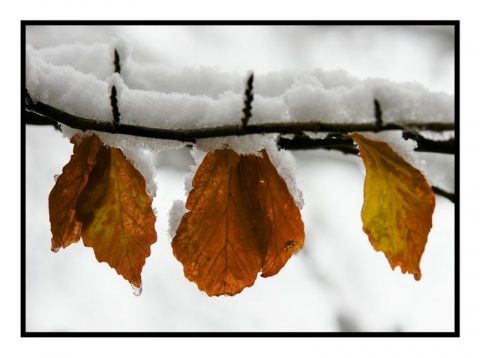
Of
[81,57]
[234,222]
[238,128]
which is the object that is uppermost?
[81,57]

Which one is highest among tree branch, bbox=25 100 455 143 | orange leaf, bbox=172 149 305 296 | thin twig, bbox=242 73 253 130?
thin twig, bbox=242 73 253 130

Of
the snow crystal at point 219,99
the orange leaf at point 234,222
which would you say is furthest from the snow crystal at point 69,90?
the orange leaf at point 234,222

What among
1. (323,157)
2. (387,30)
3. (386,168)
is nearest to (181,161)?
(323,157)

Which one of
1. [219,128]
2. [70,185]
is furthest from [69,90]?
[219,128]

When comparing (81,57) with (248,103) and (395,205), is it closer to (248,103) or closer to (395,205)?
(248,103)

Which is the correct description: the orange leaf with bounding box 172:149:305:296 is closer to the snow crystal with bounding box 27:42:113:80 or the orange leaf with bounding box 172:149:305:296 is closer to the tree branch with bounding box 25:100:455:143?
the tree branch with bounding box 25:100:455:143

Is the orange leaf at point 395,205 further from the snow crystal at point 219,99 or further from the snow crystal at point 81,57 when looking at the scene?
the snow crystal at point 81,57

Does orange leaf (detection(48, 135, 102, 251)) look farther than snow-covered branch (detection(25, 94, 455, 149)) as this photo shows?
Yes

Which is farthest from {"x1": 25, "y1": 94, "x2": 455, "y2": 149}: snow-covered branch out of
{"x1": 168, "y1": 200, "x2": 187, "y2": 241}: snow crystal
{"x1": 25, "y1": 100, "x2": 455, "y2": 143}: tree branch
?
{"x1": 168, "y1": 200, "x2": 187, "y2": 241}: snow crystal
